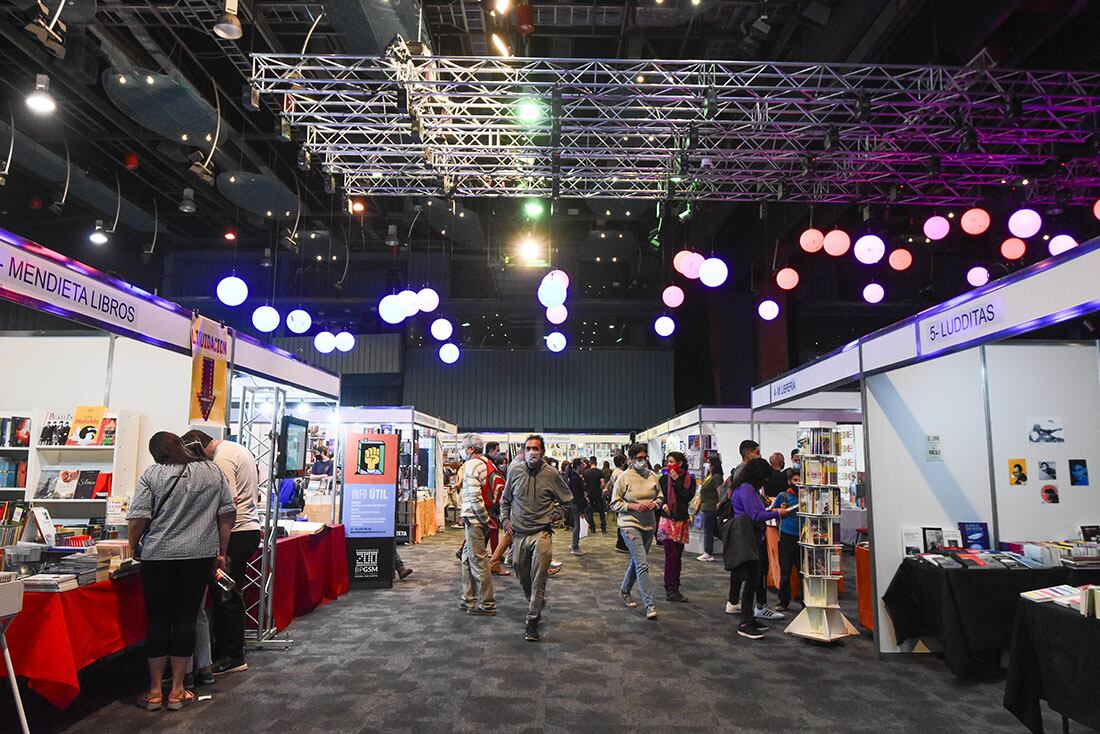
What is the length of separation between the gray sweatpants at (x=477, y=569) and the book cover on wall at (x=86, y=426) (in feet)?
10.4

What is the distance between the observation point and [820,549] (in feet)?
17.8

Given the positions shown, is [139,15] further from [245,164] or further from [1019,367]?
[1019,367]

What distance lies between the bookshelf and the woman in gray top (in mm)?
4384

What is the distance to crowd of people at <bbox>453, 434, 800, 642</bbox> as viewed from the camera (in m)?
5.51

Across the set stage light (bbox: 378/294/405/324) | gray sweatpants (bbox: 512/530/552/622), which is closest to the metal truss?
stage light (bbox: 378/294/405/324)

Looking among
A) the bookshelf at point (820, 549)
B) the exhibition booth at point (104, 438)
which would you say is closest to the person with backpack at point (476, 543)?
the exhibition booth at point (104, 438)

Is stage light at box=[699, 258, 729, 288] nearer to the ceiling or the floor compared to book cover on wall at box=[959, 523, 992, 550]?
nearer to the ceiling

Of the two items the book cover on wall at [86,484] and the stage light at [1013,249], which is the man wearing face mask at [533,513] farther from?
the stage light at [1013,249]

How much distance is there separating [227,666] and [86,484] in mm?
2323

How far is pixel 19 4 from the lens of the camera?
4828 mm

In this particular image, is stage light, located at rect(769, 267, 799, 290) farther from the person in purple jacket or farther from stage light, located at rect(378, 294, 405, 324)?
stage light, located at rect(378, 294, 405, 324)

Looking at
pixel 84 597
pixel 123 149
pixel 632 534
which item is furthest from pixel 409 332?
pixel 84 597

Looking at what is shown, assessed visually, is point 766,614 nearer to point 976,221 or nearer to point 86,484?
point 976,221

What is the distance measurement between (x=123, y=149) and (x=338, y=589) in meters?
8.14
